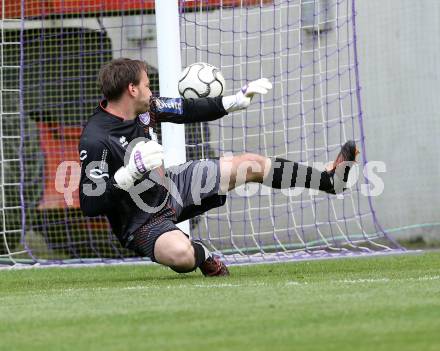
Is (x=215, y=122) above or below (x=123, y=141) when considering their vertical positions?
above

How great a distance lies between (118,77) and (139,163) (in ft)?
2.67

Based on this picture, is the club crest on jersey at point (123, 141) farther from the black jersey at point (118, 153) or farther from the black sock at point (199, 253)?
the black sock at point (199, 253)

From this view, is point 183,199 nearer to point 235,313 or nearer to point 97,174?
point 97,174

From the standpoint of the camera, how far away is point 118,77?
6.83 meters

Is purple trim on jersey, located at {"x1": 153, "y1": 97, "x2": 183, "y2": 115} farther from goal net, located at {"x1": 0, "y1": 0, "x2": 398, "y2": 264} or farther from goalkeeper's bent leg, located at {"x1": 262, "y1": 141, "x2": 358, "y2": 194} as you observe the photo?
goal net, located at {"x1": 0, "y1": 0, "x2": 398, "y2": 264}

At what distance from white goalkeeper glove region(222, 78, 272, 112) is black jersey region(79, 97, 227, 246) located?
7 cm

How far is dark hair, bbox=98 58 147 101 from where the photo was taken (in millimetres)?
6793

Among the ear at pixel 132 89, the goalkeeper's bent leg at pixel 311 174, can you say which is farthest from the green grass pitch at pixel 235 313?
the ear at pixel 132 89

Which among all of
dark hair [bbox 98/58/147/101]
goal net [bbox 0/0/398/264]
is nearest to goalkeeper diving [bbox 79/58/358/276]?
dark hair [bbox 98/58/147/101]

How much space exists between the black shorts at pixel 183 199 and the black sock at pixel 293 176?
1.12 feet

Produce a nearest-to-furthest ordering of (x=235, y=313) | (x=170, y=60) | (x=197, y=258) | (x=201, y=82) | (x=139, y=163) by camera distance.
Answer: (x=235, y=313) < (x=139, y=163) < (x=197, y=258) < (x=201, y=82) < (x=170, y=60)

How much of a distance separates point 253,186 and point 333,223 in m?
0.78

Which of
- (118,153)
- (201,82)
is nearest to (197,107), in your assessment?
(201,82)

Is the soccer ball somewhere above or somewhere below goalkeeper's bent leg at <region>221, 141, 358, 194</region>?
above
